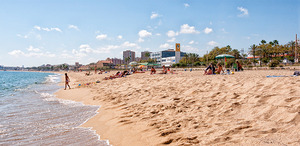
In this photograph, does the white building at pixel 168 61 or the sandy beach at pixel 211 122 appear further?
the white building at pixel 168 61

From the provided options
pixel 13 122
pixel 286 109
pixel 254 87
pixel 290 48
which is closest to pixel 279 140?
pixel 286 109

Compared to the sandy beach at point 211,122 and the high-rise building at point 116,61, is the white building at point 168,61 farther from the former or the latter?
the sandy beach at point 211,122

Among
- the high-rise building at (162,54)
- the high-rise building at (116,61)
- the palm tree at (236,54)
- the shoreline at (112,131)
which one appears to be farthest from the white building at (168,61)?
the shoreline at (112,131)

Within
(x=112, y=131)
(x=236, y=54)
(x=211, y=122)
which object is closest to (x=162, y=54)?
(x=236, y=54)

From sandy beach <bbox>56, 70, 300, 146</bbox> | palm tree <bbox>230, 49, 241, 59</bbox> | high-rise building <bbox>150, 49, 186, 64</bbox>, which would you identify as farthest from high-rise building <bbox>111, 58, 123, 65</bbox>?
sandy beach <bbox>56, 70, 300, 146</bbox>

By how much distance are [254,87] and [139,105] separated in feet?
11.4

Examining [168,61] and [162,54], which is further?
[162,54]

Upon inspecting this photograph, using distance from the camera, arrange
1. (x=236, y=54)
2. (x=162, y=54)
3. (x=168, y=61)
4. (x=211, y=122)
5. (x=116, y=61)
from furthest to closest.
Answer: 1. (x=116, y=61)
2. (x=162, y=54)
3. (x=168, y=61)
4. (x=236, y=54)
5. (x=211, y=122)

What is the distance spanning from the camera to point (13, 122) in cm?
498

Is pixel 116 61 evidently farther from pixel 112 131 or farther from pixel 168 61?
pixel 112 131

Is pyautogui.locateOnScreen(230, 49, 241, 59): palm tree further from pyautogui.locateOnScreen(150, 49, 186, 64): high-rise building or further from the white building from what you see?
pyautogui.locateOnScreen(150, 49, 186, 64): high-rise building

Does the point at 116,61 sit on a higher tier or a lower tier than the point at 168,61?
higher

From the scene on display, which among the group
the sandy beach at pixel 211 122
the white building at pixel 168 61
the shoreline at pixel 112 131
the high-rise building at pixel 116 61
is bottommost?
the shoreline at pixel 112 131

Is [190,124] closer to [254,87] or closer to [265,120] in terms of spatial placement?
[265,120]
